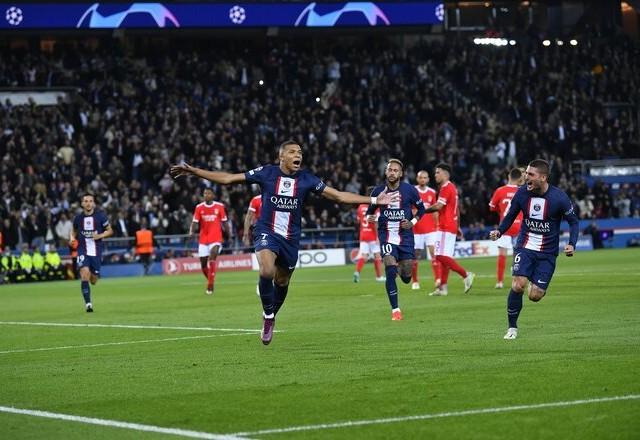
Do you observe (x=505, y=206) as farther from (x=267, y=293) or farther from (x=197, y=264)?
(x=197, y=264)

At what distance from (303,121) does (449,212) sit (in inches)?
1105

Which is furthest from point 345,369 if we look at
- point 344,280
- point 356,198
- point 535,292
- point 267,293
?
point 344,280

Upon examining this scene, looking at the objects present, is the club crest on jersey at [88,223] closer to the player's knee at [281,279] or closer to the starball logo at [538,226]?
the player's knee at [281,279]

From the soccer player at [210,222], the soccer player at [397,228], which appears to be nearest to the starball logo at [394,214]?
the soccer player at [397,228]

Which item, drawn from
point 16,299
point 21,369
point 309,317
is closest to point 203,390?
point 21,369

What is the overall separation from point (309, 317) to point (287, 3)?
127 ft

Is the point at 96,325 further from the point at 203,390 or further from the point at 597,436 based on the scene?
the point at 597,436

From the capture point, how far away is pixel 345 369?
13.0 meters

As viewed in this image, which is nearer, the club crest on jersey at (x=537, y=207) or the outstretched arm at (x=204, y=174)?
the outstretched arm at (x=204, y=174)

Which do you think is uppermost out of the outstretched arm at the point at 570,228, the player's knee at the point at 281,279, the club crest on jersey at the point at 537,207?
the club crest on jersey at the point at 537,207

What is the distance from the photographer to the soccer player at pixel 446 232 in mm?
25344

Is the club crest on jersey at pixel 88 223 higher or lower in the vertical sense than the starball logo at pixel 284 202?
lower

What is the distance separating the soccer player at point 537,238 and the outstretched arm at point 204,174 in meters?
3.50

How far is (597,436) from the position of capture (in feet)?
28.5
